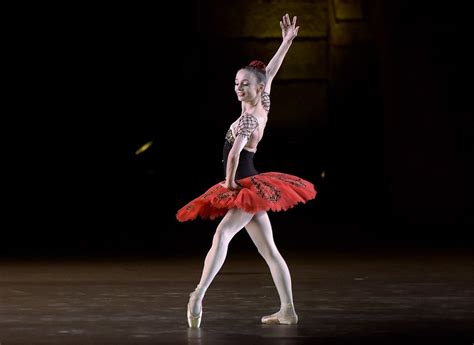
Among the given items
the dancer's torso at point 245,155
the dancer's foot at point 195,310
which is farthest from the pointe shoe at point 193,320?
the dancer's torso at point 245,155

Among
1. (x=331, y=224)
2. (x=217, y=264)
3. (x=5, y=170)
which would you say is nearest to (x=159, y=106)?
(x=5, y=170)

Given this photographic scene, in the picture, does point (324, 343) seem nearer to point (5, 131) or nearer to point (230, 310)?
point (230, 310)

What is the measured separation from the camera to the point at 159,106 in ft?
75.6

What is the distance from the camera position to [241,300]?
9391 millimetres

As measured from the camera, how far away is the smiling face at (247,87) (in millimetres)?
7832

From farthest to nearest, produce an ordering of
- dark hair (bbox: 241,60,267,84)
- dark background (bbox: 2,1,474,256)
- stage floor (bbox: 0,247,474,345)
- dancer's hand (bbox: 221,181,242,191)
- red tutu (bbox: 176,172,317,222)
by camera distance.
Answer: dark background (bbox: 2,1,474,256), dark hair (bbox: 241,60,267,84), dancer's hand (bbox: 221,181,242,191), red tutu (bbox: 176,172,317,222), stage floor (bbox: 0,247,474,345)

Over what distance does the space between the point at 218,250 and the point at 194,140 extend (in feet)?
47.8

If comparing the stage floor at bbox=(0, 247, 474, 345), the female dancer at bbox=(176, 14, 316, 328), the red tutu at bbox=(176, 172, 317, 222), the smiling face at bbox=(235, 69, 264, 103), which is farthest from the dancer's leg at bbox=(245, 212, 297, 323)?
the smiling face at bbox=(235, 69, 264, 103)

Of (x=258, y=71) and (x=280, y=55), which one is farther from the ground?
(x=280, y=55)

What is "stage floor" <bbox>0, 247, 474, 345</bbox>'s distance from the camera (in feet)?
24.1

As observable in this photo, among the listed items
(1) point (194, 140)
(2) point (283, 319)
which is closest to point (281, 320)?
(2) point (283, 319)

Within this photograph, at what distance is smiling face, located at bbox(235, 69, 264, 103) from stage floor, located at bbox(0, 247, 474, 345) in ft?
4.76

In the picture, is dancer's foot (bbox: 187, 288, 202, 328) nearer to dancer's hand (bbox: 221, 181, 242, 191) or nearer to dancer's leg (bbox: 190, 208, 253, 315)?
dancer's leg (bbox: 190, 208, 253, 315)

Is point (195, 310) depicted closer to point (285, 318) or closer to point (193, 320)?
point (193, 320)
